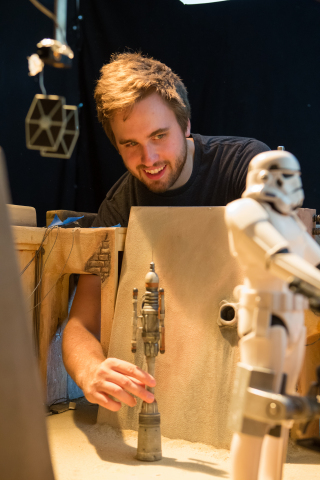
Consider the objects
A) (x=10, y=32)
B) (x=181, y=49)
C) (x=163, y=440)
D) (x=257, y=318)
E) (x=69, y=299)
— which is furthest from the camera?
(x=181, y=49)

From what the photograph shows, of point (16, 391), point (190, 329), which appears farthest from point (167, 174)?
point (16, 391)

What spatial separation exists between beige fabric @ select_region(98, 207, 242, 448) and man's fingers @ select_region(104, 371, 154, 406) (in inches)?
13.9

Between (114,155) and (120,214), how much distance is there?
0.92 m

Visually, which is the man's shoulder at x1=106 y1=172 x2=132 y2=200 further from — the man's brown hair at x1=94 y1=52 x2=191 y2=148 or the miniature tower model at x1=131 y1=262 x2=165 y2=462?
the miniature tower model at x1=131 y1=262 x2=165 y2=462

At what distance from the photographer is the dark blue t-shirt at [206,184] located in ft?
7.95

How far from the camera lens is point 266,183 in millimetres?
1162

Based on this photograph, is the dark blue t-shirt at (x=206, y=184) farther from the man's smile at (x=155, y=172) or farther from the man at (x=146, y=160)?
the man's smile at (x=155, y=172)

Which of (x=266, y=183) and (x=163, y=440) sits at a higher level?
(x=266, y=183)

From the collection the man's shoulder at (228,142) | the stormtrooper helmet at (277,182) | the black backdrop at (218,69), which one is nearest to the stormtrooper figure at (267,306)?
the stormtrooper helmet at (277,182)

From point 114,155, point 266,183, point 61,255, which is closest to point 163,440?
point 61,255

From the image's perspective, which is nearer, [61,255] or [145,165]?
[145,165]

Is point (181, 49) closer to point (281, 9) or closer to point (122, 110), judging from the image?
point (281, 9)

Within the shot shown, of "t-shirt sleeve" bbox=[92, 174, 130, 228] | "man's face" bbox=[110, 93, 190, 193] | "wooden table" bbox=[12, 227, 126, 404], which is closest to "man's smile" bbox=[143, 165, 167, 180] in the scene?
"man's face" bbox=[110, 93, 190, 193]

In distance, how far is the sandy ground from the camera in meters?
1.69
